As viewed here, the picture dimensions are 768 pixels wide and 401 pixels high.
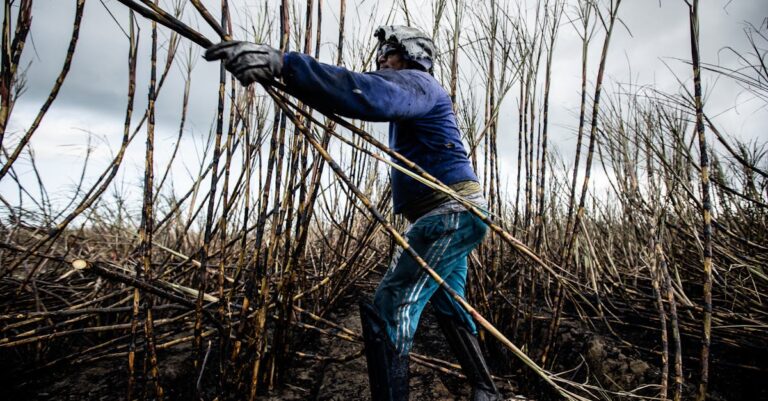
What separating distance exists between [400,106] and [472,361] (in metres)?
0.92

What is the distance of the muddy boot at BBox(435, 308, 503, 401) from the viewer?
1.27 m

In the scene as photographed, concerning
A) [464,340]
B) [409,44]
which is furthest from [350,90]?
[464,340]

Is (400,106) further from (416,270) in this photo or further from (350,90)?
(416,270)

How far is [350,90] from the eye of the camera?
801mm

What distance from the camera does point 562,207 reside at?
2562 mm

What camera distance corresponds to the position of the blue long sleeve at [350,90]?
0.76 metres

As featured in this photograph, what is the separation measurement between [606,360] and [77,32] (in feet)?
6.68

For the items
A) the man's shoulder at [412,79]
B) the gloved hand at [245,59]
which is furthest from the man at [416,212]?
the gloved hand at [245,59]

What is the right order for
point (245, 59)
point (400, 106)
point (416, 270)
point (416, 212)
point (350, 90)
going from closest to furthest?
point (245, 59) < point (350, 90) < point (400, 106) < point (416, 270) < point (416, 212)

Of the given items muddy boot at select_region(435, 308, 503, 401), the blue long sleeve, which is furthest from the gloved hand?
muddy boot at select_region(435, 308, 503, 401)

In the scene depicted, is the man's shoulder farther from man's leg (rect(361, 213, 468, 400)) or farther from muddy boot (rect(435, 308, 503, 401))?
muddy boot (rect(435, 308, 503, 401))

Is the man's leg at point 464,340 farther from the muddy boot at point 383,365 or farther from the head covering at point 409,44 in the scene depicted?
the head covering at point 409,44

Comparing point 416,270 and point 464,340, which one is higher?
point 416,270

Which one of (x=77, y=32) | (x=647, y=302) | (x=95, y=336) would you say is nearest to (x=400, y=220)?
(x=647, y=302)
